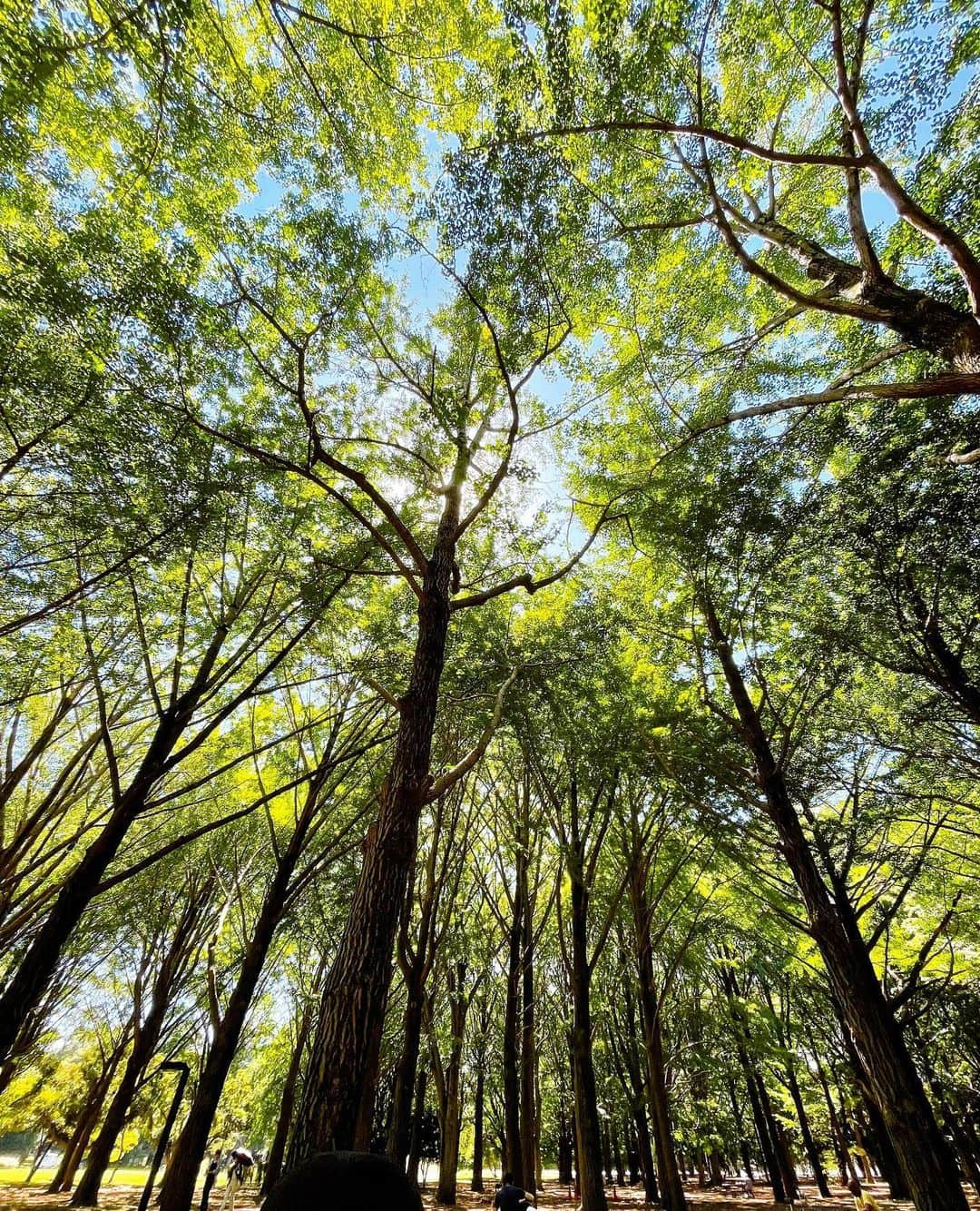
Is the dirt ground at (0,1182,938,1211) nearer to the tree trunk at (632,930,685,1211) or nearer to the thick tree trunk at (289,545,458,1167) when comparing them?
the tree trunk at (632,930,685,1211)

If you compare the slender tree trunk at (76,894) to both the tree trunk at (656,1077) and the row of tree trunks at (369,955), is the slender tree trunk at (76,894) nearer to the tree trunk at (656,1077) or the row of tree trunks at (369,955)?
the row of tree trunks at (369,955)

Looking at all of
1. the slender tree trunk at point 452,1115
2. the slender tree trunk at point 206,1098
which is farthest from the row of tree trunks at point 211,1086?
the slender tree trunk at point 452,1115

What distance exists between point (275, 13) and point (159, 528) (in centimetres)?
510

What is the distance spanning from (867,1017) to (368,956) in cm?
589

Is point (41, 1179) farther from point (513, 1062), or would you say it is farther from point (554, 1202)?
point (513, 1062)

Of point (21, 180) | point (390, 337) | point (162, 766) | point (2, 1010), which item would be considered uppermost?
point (390, 337)

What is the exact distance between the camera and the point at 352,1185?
5.06 ft

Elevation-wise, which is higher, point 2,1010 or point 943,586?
point 943,586

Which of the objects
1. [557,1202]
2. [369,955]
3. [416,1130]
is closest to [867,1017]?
[369,955]

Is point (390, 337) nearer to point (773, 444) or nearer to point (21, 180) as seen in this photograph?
point (21, 180)

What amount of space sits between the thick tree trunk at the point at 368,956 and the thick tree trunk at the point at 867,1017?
530 centimetres

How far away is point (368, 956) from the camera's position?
3.44 metres

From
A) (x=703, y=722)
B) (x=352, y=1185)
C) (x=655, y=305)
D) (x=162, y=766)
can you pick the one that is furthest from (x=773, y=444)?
(x=162, y=766)

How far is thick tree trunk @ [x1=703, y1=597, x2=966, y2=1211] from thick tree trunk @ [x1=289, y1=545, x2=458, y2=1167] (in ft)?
17.4
